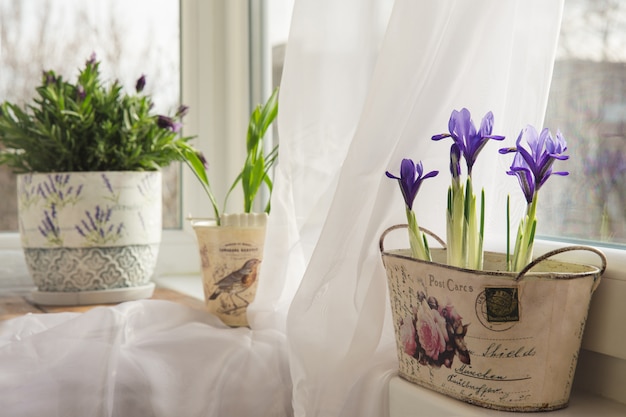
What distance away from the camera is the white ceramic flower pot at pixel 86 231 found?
1.28 metres

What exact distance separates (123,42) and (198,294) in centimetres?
60

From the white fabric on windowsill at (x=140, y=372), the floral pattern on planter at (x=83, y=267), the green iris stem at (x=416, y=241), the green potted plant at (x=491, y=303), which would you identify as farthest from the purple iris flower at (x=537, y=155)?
the floral pattern on planter at (x=83, y=267)

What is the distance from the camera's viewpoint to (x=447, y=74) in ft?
2.37

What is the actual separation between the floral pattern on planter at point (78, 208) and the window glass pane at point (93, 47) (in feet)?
1.02

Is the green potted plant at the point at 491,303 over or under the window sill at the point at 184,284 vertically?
over

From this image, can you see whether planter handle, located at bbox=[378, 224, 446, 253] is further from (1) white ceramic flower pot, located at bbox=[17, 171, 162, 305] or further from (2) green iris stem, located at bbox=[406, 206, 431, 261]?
(1) white ceramic flower pot, located at bbox=[17, 171, 162, 305]

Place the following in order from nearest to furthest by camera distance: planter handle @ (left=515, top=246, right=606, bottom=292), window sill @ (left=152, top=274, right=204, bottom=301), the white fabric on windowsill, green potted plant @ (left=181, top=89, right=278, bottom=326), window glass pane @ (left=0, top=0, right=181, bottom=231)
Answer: planter handle @ (left=515, top=246, right=606, bottom=292)
the white fabric on windowsill
green potted plant @ (left=181, top=89, right=278, bottom=326)
window sill @ (left=152, top=274, right=204, bottom=301)
window glass pane @ (left=0, top=0, right=181, bottom=231)

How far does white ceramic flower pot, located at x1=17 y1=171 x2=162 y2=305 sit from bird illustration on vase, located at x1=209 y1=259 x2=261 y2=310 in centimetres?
28

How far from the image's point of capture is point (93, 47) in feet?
5.28

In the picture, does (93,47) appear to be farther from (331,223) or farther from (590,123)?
(590,123)

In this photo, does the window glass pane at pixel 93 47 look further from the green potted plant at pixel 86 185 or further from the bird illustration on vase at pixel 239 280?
the bird illustration on vase at pixel 239 280

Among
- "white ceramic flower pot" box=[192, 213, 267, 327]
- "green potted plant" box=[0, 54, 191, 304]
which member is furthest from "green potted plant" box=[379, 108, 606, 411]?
"green potted plant" box=[0, 54, 191, 304]

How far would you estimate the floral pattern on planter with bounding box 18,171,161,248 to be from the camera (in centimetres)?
127

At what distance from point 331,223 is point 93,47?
1042 millimetres
